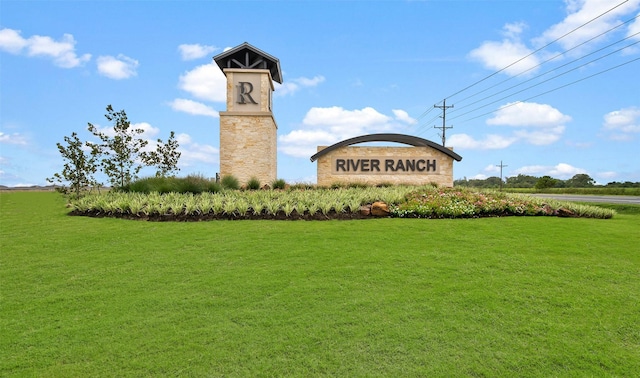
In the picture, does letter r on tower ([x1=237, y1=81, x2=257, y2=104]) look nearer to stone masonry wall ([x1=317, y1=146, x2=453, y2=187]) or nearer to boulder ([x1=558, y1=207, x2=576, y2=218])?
stone masonry wall ([x1=317, y1=146, x2=453, y2=187])

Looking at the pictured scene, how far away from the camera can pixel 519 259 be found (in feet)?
22.6

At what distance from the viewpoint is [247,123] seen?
2117 cm

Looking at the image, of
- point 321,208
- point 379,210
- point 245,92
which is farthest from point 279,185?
point 379,210

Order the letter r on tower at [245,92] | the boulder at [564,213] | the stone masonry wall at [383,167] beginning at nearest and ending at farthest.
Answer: the boulder at [564,213] < the stone masonry wall at [383,167] < the letter r on tower at [245,92]

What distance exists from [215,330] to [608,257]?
24.6ft

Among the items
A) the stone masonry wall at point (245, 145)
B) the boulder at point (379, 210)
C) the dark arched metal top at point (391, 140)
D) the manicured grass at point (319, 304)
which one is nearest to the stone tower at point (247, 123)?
the stone masonry wall at point (245, 145)

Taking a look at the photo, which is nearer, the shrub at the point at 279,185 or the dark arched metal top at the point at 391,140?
the shrub at the point at 279,185

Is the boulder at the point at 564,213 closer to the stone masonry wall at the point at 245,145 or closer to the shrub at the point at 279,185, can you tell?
the shrub at the point at 279,185

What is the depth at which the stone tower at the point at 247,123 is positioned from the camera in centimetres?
2098

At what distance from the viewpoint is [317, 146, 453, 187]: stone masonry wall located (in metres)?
21.1

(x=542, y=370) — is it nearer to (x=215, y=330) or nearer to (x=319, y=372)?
(x=319, y=372)

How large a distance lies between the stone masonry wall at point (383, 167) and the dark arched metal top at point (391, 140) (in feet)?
0.82

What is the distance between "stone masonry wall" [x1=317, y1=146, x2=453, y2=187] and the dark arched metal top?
9.8 inches

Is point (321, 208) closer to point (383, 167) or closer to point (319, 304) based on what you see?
point (319, 304)
